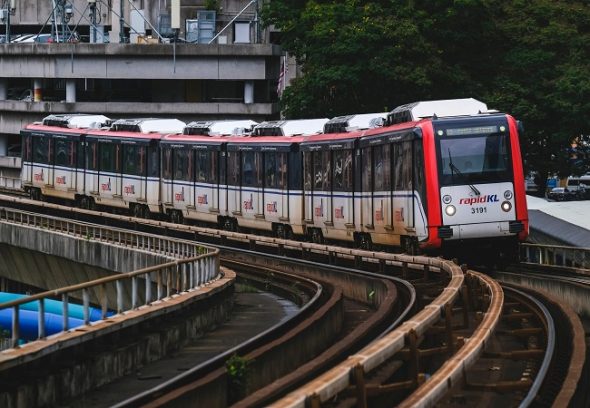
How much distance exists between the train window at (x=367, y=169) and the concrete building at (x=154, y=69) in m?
43.2

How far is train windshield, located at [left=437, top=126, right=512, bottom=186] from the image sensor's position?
2909 centimetres

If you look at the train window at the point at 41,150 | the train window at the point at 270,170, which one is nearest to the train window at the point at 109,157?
the train window at the point at 41,150

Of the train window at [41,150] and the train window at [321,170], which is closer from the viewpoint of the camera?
the train window at [321,170]

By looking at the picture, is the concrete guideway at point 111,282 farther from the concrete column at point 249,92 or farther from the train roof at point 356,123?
the concrete column at point 249,92

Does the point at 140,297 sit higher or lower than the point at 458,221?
lower

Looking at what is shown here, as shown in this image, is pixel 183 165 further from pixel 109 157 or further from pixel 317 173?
pixel 317 173

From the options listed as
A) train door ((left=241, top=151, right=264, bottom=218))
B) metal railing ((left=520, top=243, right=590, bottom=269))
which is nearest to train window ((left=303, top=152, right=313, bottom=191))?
train door ((left=241, top=151, right=264, bottom=218))

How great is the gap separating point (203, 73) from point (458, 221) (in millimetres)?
49903

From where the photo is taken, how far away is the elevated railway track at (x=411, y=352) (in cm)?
1155

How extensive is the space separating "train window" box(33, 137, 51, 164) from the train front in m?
30.6

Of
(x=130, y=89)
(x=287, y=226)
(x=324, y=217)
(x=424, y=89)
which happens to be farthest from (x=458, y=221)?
(x=130, y=89)

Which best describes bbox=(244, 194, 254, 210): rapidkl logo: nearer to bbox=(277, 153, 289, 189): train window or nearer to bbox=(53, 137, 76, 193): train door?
bbox=(277, 153, 289, 189): train window

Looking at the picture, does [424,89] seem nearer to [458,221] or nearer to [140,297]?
[140,297]

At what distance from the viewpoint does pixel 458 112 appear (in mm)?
30719
